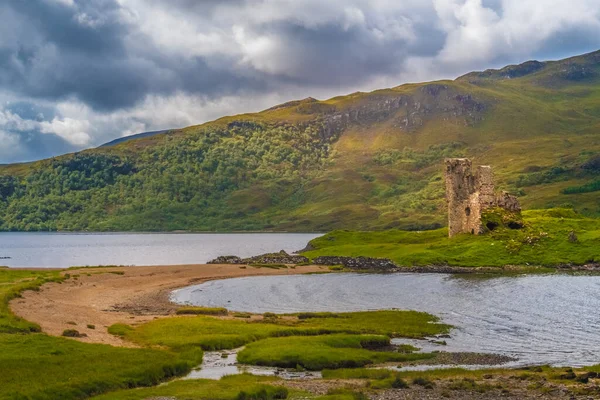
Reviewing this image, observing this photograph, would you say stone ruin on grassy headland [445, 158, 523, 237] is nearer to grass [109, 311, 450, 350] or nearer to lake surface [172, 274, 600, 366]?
lake surface [172, 274, 600, 366]

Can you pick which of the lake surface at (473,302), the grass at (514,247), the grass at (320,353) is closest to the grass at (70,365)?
the grass at (320,353)

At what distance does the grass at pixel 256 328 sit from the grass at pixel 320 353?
140 inches

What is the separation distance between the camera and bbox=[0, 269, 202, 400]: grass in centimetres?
3164

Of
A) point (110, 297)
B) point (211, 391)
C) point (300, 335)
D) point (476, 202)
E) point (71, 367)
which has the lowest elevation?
point (300, 335)

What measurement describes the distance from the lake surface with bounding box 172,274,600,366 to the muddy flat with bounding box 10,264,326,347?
575cm

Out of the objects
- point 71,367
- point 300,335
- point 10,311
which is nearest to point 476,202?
point 300,335

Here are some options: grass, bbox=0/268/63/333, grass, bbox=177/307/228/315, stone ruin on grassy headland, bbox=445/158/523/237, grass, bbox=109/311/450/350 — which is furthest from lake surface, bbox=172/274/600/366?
stone ruin on grassy headland, bbox=445/158/523/237

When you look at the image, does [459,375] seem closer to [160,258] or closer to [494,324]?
[494,324]

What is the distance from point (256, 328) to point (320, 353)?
41.4 feet

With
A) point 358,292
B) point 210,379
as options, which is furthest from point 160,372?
point 358,292

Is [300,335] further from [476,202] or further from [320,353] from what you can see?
[476,202]

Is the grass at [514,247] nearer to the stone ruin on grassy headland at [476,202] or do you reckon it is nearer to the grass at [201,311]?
the stone ruin on grassy headland at [476,202]

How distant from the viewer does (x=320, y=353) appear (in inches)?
1715

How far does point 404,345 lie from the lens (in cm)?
4922
